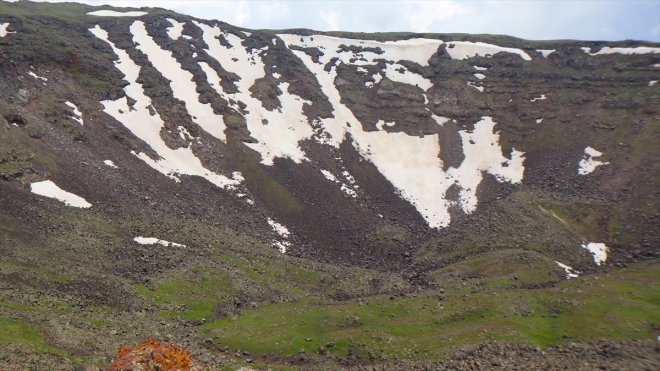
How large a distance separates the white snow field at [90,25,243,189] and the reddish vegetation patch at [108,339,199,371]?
57.5 m

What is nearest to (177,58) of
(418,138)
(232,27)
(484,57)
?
(232,27)

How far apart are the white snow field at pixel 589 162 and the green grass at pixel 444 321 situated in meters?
36.4

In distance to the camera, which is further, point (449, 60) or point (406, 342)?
point (449, 60)

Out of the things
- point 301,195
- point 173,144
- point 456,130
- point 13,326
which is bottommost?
point 13,326

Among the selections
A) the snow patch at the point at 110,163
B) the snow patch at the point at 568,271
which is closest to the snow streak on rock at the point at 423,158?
the snow patch at the point at 568,271

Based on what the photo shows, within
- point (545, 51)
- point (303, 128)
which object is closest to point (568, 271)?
point (303, 128)

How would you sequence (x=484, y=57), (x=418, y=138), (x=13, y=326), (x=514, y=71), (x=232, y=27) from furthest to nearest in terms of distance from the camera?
(x=232, y=27), (x=484, y=57), (x=514, y=71), (x=418, y=138), (x=13, y=326)

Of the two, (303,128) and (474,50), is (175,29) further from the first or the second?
(474,50)

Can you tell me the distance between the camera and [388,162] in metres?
102

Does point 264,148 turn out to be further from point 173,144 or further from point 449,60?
point 449,60

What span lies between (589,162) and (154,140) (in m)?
83.2

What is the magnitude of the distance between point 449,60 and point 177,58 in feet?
249

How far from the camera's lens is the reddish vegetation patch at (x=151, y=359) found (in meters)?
22.0

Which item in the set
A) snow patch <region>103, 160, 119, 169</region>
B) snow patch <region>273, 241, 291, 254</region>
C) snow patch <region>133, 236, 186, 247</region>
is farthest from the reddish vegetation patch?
snow patch <region>103, 160, 119, 169</region>
